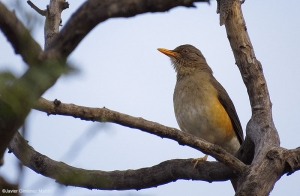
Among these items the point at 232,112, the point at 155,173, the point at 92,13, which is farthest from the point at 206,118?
the point at 92,13

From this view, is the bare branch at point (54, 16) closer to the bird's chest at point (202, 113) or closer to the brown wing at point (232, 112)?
the bird's chest at point (202, 113)

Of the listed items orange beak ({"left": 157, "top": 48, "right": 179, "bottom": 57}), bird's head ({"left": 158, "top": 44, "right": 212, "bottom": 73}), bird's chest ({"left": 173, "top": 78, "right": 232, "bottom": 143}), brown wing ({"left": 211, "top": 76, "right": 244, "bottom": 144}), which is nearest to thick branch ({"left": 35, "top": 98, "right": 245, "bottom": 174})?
bird's chest ({"left": 173, "top": 78, "right": 232, "bottom": 143})

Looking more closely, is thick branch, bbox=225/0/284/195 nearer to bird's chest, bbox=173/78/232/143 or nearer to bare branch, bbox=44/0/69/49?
bird's chest, bbox=173/78/232/143

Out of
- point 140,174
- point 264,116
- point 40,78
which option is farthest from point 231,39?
point 40,78

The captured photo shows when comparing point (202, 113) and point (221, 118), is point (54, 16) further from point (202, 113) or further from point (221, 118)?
point (221, 118)

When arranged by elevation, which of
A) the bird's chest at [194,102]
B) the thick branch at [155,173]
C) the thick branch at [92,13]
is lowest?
the thick branch at [92,13]

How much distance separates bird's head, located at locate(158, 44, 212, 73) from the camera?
10875 mm

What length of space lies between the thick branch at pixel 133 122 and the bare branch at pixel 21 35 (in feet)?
2.31

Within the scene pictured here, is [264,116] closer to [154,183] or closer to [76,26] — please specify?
[154,183]

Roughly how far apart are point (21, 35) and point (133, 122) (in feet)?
6.99

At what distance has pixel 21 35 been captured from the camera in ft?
9.18

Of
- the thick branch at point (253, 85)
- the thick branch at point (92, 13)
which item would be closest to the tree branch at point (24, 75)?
the thick branch at point (92, 13)

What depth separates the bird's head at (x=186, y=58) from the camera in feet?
35.7

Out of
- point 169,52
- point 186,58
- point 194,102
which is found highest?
point 169,52
